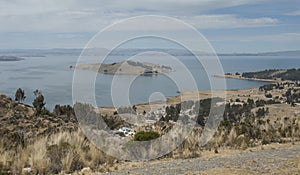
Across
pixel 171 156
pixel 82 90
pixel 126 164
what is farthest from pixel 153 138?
pixel 82 90

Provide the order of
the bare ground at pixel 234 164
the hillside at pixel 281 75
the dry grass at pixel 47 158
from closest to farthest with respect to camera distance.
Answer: the bare ground at pixel 234 164, the dry grass at pixel 47 158, the hillside at pixel 281 75

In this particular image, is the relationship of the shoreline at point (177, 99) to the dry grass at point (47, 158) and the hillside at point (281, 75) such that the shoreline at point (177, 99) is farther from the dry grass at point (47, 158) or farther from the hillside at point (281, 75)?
the hillside at point (281, 75)

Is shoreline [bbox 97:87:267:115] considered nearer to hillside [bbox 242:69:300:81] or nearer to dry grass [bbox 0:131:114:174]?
dry grass [bbox 0:131:114:174]

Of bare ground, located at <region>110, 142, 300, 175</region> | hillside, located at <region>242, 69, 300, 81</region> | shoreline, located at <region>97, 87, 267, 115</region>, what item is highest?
hillside, located at <region>242, 69, 300, 81</region>

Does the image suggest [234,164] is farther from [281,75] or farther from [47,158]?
[281,75]

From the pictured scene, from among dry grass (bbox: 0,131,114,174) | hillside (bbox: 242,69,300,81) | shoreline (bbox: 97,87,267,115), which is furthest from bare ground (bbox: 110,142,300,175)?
hillside (bbox: 242,69,300,81)

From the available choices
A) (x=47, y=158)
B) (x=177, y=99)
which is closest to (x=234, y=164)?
(x=47, y=158)

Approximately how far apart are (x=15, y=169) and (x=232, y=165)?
4.60 m

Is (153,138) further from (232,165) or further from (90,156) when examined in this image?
(232,165)

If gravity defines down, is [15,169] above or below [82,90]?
below

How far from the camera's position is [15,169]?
7504mm

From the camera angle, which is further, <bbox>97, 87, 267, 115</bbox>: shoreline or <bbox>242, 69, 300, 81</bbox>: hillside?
<bbox>242, 69, 300, 81</bbox>: hillside

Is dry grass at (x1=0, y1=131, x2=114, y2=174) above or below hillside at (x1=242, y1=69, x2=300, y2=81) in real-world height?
below

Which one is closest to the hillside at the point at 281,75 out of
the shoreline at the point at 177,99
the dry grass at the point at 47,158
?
the shoreline at the point at 177,99
